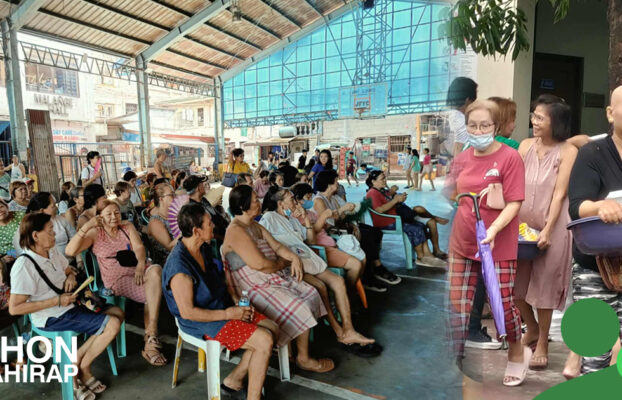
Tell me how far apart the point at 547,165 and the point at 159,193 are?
2590 mm

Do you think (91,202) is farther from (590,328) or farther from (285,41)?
(285,41)

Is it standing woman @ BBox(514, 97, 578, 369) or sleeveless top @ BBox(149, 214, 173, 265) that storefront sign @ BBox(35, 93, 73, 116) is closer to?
sleeveless top @ BBox(149, 214, 173, 265)

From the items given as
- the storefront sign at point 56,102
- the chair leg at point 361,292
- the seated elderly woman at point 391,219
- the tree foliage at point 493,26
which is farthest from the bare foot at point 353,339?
the storefront sign at point 56,102

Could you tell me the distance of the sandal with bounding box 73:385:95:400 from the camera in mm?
1916

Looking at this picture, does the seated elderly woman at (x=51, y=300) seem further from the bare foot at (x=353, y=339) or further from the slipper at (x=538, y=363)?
the slipper at (x=538, y=363)

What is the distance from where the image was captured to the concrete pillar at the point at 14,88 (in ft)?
26.9

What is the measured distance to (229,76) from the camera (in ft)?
49.5

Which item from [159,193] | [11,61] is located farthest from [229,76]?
[159,193]

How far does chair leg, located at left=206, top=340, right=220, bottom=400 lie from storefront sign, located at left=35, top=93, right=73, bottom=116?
16377 mm

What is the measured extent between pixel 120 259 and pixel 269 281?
3.10 feet

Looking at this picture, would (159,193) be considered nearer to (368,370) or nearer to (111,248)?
(111,248)

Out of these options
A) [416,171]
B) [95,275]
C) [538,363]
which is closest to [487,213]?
[538,363]

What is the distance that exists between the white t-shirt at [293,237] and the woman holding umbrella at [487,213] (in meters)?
1.00

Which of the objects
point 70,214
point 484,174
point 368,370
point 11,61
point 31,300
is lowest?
point 368,370
